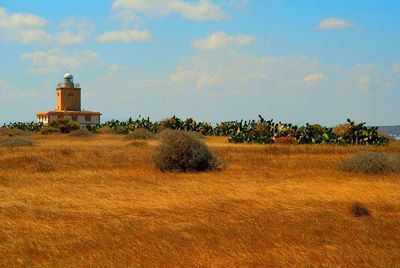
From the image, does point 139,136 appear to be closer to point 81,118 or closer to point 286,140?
point 286,140

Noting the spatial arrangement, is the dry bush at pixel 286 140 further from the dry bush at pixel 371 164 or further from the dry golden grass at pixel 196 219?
the dry golden grass at pixel 196 219

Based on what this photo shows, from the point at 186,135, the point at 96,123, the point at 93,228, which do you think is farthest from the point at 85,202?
the point at 96,123

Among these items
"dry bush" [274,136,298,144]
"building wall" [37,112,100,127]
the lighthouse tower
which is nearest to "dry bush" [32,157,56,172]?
"dry bush" [274,136,298,144]

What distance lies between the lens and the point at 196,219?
12.1 meters

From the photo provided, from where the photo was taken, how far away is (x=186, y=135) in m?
22.9

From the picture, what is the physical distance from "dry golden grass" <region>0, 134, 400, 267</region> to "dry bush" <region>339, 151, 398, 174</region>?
862mm

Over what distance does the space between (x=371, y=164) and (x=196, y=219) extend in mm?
11376

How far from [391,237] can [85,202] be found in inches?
301

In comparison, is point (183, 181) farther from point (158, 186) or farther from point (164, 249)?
point (164, 249)

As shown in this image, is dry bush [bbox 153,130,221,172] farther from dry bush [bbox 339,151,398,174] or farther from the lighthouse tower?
the lighthouse tower

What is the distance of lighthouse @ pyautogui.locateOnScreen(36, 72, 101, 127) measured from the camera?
295 feet

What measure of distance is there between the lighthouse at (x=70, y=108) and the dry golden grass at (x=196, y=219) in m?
70.4

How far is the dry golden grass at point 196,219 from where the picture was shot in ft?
30.2

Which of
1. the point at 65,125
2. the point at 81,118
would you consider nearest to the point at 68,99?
the point at 81,118
